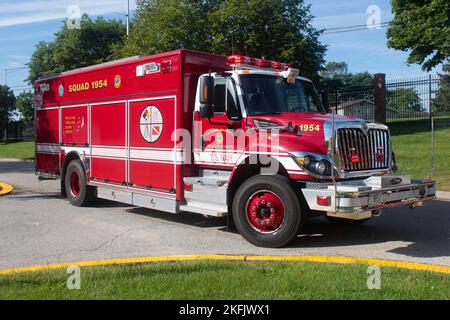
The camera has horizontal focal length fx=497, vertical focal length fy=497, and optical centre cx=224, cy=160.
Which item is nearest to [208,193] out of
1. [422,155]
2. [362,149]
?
[362,149]

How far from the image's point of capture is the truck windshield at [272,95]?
24.3ft

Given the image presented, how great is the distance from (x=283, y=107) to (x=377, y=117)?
13.8m

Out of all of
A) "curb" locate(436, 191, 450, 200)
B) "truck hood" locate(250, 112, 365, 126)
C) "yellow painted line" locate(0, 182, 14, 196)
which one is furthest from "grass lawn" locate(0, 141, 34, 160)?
"truck hood" locate(250, 112, 365, 126)

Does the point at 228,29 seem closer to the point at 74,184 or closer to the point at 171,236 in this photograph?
the point at 74,184

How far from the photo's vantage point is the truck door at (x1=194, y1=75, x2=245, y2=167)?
7.32 m

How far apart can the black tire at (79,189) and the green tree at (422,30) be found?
18.0 meters

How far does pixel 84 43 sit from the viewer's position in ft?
125

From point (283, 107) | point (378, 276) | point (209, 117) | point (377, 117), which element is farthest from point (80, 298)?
point (377, 117)

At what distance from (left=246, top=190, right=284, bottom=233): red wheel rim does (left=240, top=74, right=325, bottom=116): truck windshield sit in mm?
1255

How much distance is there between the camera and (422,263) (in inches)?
235

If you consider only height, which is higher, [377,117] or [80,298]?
[377,117]

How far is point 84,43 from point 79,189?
3016 cm
